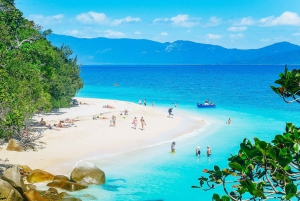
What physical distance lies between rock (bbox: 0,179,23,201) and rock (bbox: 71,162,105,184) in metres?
4.63

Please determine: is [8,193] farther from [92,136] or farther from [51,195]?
[92,136]

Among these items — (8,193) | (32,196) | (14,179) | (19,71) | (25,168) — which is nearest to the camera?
(8,193)

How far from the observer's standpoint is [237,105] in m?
60.9

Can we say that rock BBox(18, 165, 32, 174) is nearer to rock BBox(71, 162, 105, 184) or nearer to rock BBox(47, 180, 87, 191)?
rock BBox(47, 180, 87, 191)

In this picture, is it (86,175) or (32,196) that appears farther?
(86,175)

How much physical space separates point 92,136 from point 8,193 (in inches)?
656

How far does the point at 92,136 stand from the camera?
29828 millimetres

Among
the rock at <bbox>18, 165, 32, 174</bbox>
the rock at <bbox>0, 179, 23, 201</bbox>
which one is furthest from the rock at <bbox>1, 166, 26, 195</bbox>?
the rock at <bbox>18, 165, 32, 174</bbox>

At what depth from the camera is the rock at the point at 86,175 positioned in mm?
18125

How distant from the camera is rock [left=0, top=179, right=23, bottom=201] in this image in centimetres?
1309

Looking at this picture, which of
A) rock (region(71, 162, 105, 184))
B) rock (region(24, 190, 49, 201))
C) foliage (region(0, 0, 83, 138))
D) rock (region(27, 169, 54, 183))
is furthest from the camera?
rock (region(71, 162, 105, 184))

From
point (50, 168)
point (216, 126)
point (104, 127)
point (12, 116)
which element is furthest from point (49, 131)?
point (216, 126)

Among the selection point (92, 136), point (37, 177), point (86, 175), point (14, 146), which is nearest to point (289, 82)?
point (86, 175)

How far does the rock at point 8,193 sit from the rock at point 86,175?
4.63 metres
